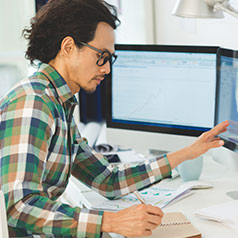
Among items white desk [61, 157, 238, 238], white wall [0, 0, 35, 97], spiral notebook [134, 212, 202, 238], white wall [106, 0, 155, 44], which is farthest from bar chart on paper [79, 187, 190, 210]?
white wall [0, 0, 35, 97]

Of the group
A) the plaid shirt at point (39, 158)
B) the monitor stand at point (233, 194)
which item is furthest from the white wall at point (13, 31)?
the monitor stand at point (233, 194)

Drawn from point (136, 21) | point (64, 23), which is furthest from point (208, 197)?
point (136, 21)

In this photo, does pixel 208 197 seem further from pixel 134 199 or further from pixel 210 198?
pixel 134 199

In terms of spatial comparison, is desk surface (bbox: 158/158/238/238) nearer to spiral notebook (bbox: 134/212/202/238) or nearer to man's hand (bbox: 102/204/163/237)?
spiral notebook (bbox: 134/212/202/238)

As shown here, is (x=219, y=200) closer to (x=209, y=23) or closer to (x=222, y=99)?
(x=222, y=99)

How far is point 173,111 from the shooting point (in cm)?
173

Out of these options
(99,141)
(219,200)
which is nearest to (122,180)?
(219,200)

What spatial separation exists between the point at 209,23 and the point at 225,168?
0.63m

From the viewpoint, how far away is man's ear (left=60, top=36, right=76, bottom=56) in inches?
51.6

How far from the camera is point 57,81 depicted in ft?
4.30

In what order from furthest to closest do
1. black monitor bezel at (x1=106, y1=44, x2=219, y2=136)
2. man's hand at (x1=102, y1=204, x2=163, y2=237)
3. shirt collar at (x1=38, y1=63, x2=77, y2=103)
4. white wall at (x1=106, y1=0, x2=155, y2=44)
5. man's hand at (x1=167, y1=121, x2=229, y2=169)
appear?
white wall at (x1=106, y1=0, x2=155, y2=44) < black monitor bezel at (x1=106, y1=44, x2=219, y2=136) < man's hand at (x1=167, y1=121, x2=229, y2=169) < shirt collar at (x1=38, y1=63, x2=77, y2=103) < man's hand at (x1=102, y1=204, x2=163, y2=237)

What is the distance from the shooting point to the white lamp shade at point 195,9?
4.75 feet

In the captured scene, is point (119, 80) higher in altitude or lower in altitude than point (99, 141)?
higher

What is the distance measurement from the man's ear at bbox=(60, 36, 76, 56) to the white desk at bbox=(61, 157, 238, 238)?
500mm
